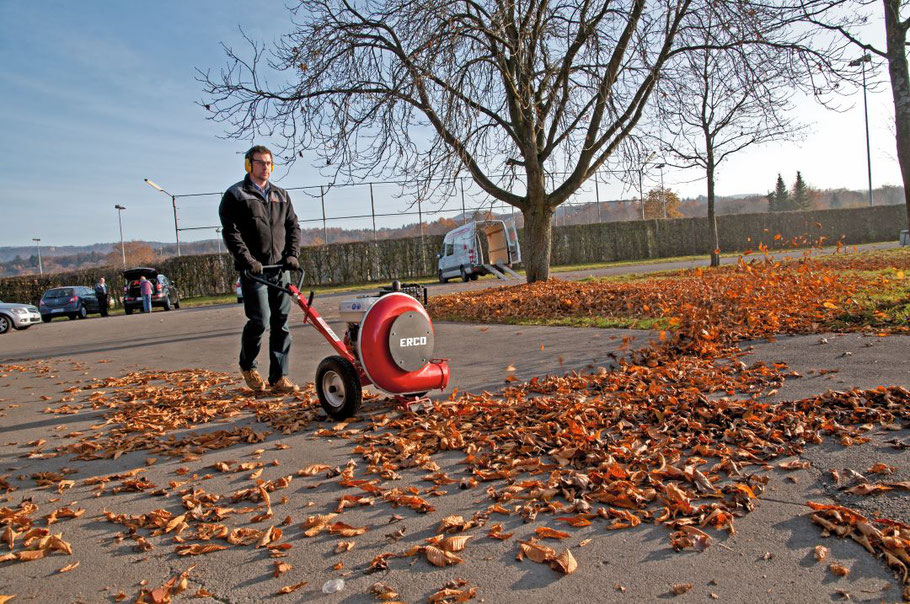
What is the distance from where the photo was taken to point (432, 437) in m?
4.53

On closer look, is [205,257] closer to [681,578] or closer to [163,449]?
[163,449]

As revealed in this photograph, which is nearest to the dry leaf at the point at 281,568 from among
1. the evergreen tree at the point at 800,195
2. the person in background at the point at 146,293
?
the person in background at the point at 146,293

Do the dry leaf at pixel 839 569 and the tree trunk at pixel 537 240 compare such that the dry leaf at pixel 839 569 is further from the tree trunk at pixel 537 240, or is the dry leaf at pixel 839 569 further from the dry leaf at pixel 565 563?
the tree trunk at pixel 537 240

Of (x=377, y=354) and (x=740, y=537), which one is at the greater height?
(x=377, y=354)

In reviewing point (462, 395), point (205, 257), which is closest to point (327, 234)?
point (205, 257)

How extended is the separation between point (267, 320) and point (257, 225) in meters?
0.91

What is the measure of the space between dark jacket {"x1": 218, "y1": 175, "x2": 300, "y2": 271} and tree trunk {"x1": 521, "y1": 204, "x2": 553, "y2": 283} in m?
10.8

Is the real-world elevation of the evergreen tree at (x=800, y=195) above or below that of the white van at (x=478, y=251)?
above

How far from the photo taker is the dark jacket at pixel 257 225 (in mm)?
5758

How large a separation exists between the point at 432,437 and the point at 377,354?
0.90m

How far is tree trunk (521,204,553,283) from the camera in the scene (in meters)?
16.5

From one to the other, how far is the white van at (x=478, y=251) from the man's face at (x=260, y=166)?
2048cm

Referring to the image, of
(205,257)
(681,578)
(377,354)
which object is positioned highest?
(205,257)

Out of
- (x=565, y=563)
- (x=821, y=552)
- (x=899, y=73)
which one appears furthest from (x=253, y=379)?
(x=899, y=73)
